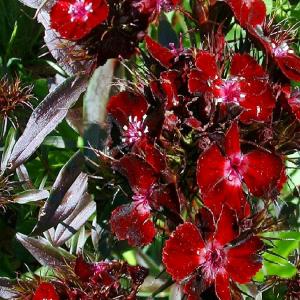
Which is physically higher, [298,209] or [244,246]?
[244,246]

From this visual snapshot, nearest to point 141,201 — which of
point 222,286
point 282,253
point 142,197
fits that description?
point 142,197

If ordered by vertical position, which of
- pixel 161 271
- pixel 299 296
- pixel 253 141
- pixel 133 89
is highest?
pixel 133 89

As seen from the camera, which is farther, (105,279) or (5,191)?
(5,191)

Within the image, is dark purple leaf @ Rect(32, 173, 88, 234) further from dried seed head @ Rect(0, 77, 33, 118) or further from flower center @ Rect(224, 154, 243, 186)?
flower center @ Rect(224, 154, 243, 186)

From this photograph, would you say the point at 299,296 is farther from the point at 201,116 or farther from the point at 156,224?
the point at 201,116

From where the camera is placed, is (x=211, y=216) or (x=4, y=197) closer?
(x=211, y=216)

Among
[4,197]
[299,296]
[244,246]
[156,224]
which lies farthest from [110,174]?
[299,296]

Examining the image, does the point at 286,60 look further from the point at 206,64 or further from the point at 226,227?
the point at 226,227

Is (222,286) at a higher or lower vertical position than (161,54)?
lower
